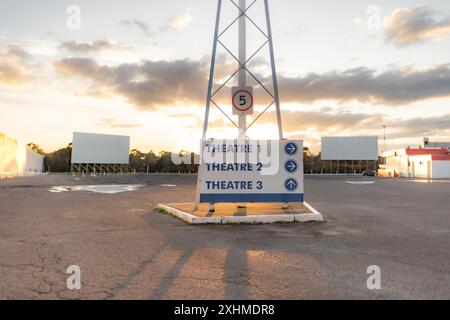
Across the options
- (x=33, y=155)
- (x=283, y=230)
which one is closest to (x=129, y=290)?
(x=283, y=230)

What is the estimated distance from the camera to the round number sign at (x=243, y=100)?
1258cm

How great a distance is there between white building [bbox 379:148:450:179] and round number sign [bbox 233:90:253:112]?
57206mm

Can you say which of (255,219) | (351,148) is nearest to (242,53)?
(255,219)

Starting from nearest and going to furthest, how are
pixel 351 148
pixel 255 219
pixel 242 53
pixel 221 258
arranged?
pixel 221 258 → pixel 255 219 → pixel 242 53 → pixel 351 148

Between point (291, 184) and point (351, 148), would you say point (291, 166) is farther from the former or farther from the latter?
point (351, 148)

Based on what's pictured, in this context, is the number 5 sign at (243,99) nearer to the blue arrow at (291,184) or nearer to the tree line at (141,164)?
the blue arrow at (291,184)

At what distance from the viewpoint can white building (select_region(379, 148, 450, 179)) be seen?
61031mm

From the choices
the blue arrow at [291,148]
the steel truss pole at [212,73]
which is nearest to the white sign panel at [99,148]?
the steel truss pole at [212,73]

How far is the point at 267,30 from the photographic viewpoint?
1312 centimetres

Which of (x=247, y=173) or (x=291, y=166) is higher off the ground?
(x=291, y=166)

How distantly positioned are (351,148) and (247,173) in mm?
86980

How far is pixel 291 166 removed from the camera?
11609 millimetres

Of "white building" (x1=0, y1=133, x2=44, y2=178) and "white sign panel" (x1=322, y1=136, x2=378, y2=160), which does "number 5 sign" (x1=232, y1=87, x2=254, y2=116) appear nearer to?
"white building" (x1=0, y1=133, x2=44, y2=178)
